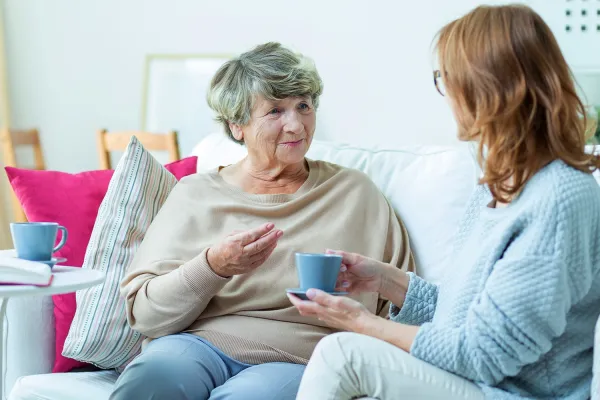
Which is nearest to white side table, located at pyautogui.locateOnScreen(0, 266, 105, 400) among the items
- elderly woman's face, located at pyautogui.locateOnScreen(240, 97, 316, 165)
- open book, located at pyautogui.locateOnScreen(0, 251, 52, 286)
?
open book, located at pyautogui.locateOnScreen(0, 251, 52, 286)

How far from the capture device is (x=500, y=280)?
121 cm

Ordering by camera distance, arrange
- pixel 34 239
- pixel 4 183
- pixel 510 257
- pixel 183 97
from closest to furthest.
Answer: pixel 510 257, pixel 34 239, pixel 183 97, pixel 4 183

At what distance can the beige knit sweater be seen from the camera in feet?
5.78

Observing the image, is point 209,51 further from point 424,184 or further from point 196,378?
point 196,378

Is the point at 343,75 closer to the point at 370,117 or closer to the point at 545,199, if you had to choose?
the point at 370,117

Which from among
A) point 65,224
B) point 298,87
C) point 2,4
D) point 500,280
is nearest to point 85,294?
point 65,224

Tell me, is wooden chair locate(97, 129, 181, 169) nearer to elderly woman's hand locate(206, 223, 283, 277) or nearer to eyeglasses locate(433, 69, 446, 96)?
elderly woman's hand locate(206, 223, 283, 277)

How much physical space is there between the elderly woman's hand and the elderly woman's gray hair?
455 mm

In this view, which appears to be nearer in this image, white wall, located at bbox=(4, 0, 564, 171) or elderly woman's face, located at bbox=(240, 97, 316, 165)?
elderly woman's face, located at bbox=(240, 97, 316, 165)

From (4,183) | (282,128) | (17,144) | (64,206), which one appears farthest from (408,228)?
(4,183)

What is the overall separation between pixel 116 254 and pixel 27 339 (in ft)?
0.96

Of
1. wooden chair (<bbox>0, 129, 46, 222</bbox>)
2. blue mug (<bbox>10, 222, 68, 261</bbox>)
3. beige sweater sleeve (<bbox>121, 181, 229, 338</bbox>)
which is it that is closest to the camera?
Result: blue mug (<bbox>10, 222, 68, 261</bbox>)

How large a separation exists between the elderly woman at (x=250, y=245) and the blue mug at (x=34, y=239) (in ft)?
0.96

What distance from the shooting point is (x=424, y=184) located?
2049 mm
